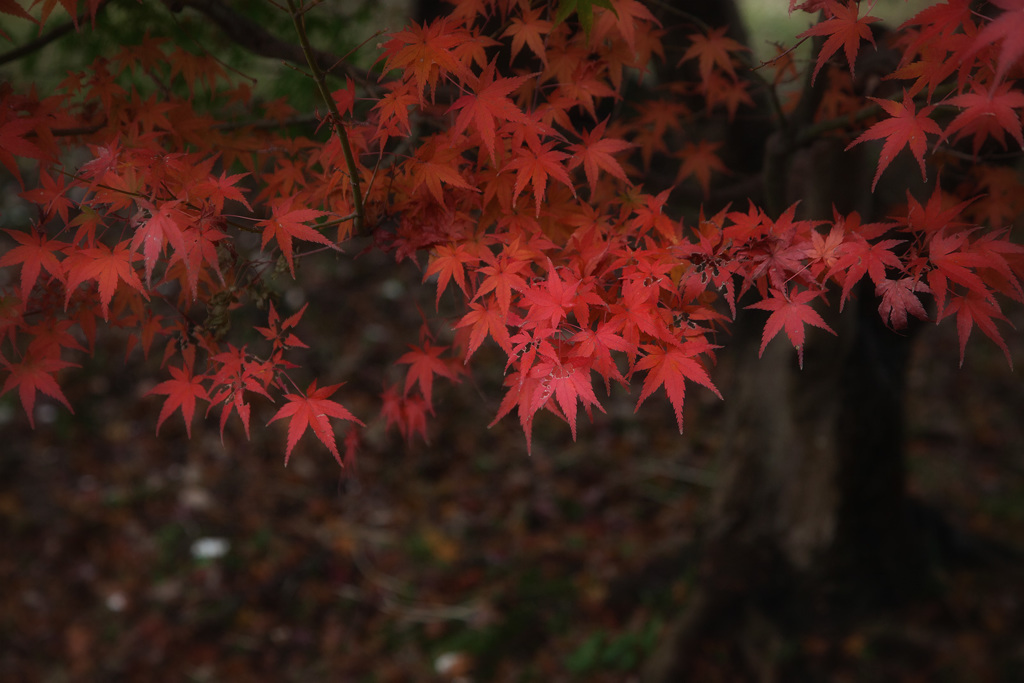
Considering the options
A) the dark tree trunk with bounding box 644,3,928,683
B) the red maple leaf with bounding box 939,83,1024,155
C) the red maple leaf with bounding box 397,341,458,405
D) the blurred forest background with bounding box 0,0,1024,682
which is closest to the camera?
the red maple leaf with bounding box 939,83,1024,155

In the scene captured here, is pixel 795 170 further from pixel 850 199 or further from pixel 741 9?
pixel 741 9

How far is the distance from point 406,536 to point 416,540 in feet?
0.25

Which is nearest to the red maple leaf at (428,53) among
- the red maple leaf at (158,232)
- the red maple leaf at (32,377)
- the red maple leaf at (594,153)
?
the red maple leaf at (594,153)

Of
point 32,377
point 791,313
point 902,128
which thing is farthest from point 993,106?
point 32,377

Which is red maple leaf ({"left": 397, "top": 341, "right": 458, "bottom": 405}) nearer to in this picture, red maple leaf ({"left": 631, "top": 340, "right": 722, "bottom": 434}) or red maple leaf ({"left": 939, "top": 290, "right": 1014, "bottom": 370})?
red maple leaf ({"left": 631, "top": 340, "right": 722, "bottom": 434})

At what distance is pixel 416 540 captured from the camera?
161 inches

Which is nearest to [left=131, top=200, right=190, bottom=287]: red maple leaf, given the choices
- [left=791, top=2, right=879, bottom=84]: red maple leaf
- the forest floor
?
[left=791, top=2, right=879, bottom=84]: red maple leaf

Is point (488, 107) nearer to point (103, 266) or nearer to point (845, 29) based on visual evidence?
point (845, 29)

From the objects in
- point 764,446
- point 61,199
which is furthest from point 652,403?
point 61,199

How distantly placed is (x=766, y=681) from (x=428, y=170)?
2895 mm

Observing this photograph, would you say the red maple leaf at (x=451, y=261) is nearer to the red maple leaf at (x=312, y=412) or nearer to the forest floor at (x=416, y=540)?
the red maple leaf at (x=312, y=412)

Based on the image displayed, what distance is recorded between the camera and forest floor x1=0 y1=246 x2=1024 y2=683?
3408 millimetres

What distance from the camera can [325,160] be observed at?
1.76 meters

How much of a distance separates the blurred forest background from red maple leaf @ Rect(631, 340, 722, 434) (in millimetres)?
1354
